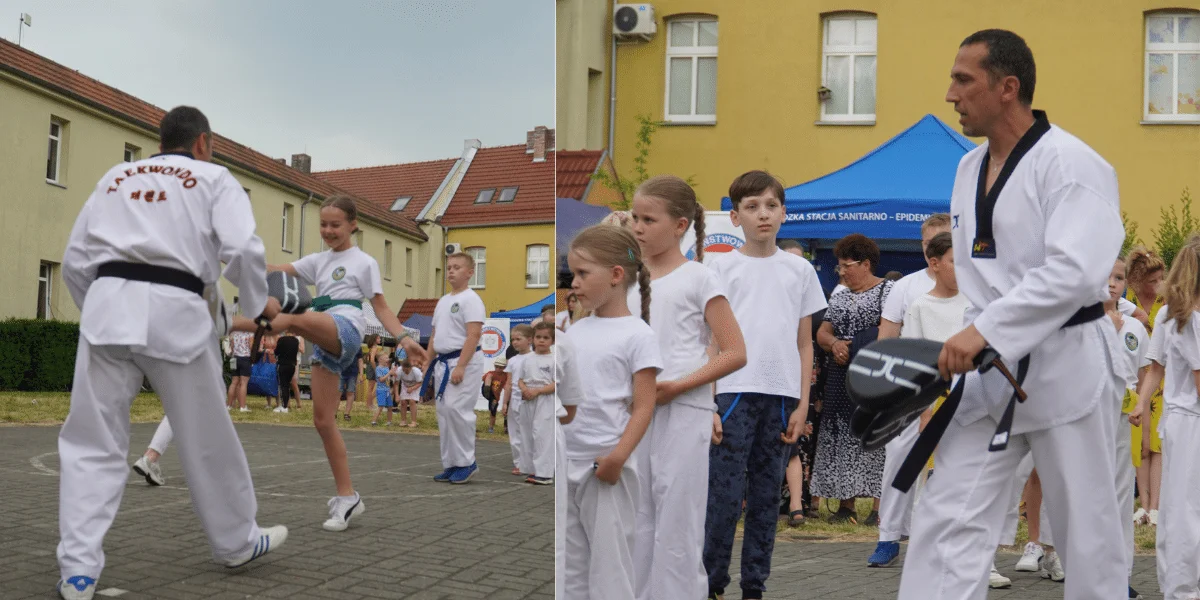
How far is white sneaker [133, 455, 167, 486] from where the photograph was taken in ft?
8.15

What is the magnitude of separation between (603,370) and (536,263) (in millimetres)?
530

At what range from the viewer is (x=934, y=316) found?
→ 20.5 feet

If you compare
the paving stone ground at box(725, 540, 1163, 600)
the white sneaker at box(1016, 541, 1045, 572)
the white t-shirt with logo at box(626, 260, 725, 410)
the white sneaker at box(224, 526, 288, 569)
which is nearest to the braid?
the white t-shirt with logo at box(626, 260, 725, 410)

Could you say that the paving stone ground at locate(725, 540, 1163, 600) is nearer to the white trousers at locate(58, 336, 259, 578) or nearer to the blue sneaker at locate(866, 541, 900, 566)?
the blue sneaker at locate(866, 541, 900, 566)

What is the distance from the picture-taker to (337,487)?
8.43 ft

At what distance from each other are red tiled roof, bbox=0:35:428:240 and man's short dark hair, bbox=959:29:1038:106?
5.25ft

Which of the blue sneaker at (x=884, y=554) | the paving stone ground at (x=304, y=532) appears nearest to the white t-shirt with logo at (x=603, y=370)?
the paving stone ground at (x=304, y=532)

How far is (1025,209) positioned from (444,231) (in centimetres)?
145

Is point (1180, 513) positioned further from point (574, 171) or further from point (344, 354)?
point (344, 354)

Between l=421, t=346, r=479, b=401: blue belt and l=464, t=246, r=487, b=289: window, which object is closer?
l=421, t=346, r=479, b=401: blue belt

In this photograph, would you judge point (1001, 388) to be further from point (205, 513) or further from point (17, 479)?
point (17, 479)

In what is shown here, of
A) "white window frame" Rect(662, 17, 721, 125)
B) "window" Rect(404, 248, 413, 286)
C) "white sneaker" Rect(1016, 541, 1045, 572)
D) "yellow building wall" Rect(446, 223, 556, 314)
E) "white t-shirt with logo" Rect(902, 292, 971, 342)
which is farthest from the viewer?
"white window frame" Rect(662, 17, 721, 125)

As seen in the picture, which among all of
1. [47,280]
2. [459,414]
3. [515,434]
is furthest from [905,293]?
[47,280]

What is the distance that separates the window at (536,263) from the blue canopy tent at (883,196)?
7215 mm
